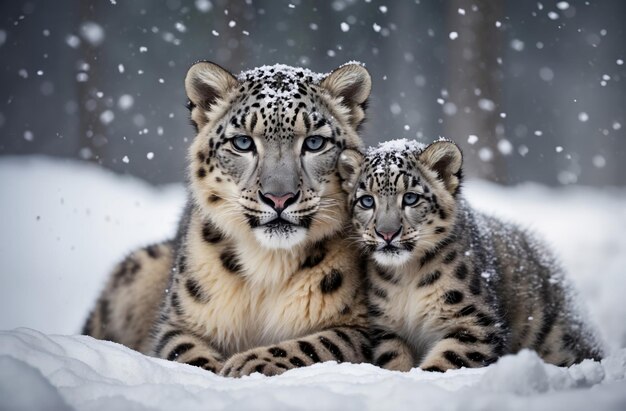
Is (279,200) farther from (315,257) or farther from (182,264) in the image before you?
(182,264)

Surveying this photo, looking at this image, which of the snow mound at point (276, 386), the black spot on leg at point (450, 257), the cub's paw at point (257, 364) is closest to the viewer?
the snow mound at point (276, 386)

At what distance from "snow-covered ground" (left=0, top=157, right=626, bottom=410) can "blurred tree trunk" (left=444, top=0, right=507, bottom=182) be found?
0.57 metres

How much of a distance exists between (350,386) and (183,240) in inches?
84.4

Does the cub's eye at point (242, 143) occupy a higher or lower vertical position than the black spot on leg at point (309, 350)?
higher

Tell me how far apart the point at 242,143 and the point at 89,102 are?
329 inches

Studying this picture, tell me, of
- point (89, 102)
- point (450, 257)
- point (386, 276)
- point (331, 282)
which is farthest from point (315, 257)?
point (89, 102)

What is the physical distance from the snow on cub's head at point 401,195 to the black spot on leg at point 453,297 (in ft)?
0.84

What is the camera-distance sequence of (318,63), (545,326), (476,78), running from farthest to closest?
(318,63) < (476,78) < (545,326)

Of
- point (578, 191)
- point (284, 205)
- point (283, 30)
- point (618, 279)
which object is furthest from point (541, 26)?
point (284, 205)

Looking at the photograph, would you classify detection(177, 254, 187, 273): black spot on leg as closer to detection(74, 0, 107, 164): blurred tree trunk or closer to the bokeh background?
the bokeh background

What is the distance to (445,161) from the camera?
453cm

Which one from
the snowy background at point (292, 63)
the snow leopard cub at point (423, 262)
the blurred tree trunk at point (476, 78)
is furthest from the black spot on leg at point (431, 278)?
the blurred tree trunk at point (476, 78)

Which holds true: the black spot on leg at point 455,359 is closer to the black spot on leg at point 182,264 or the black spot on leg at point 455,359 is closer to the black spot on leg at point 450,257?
the black spot on leg at point 450,257

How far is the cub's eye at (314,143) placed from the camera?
4.36m
